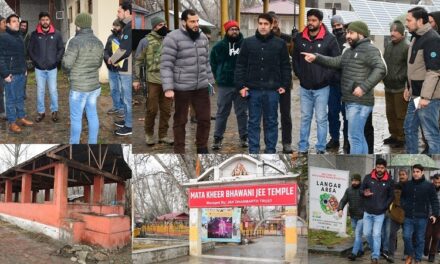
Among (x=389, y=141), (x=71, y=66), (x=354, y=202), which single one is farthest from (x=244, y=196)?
(x=71, y=66)

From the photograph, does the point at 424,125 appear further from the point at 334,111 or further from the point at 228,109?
the point at 228,109

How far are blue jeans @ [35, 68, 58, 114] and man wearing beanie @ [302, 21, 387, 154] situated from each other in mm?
1722

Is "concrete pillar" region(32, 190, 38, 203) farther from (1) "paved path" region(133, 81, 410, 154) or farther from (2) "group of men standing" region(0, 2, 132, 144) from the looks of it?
(1) "paved path" region(133, 81, 410, 154)

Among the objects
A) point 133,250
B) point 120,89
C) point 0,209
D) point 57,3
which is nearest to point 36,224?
point 0,209

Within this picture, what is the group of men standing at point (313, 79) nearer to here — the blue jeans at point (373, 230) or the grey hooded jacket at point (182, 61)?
the grey hooded jacket at point (182, 61)

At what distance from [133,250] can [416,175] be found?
1.97m

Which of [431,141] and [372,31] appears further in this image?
[372,31]

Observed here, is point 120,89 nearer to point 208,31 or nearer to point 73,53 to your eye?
point 73,53

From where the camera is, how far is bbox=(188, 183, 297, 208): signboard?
443 centimetres

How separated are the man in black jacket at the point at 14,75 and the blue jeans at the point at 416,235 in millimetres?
2645

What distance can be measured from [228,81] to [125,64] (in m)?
0.79

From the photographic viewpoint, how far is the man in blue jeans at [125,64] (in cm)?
431

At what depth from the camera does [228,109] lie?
490cm

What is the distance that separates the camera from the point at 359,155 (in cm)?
450
